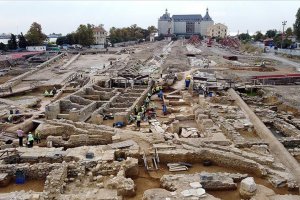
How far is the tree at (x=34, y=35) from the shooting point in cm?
7662

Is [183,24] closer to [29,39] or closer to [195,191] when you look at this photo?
[29,39]

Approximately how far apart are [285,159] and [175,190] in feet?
18.8

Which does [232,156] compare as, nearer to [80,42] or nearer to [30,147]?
[30,147]

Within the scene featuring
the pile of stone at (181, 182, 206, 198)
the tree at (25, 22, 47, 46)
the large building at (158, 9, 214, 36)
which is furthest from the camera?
the large building at (158, 9, 214, 36)

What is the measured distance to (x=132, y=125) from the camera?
62.9ft

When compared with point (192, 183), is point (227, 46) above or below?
above

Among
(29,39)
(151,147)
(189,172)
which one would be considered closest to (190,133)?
(151,147)

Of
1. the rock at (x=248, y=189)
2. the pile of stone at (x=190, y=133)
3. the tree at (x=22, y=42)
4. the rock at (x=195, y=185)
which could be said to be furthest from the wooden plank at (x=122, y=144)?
the tree at (x=22, y=42)

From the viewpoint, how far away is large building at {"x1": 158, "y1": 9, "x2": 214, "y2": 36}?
6564 inches

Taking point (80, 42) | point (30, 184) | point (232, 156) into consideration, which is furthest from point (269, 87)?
point (80, 42)

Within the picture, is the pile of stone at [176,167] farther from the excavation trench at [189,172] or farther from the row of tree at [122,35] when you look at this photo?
the row of tree at [122,35]

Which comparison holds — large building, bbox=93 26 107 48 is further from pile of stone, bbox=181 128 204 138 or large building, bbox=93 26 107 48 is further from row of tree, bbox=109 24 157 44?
pile of stone, bbox=181 128 204 138

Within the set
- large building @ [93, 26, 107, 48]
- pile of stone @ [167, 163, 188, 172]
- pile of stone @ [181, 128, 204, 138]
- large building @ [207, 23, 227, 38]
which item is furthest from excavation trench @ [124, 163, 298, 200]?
large building @ [207, 23, 227, 38]

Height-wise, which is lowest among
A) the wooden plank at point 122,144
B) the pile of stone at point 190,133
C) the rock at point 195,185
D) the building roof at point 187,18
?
the rock at point 195,185
